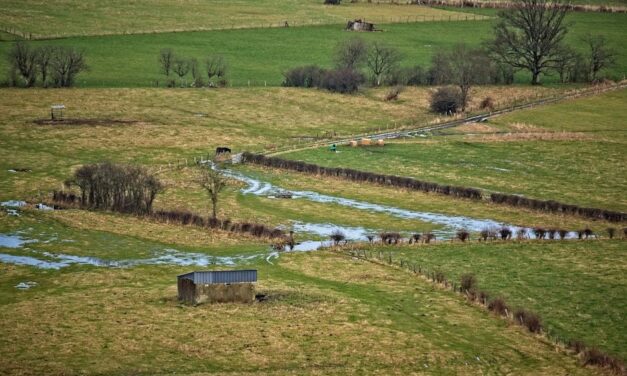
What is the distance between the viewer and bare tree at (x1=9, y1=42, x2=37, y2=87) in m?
122

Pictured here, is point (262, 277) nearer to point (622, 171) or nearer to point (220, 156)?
point (220, 156)

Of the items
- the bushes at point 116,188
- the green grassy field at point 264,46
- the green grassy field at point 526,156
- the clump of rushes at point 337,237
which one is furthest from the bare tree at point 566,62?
the bushes at point 116,188

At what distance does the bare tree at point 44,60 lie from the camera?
123000mm

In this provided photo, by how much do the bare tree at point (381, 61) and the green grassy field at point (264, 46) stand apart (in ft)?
14.7

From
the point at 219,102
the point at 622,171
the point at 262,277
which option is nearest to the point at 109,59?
the point at 219,102

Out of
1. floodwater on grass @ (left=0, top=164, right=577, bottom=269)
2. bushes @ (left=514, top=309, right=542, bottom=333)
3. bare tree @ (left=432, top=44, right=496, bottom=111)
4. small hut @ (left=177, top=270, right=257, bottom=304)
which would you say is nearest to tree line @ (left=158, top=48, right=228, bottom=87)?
bare tree @ (left=432, top=44, right=496, bottom=111)

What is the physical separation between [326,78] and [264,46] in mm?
20262

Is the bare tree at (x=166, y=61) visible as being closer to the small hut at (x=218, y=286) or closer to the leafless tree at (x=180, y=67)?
the leafless tree at (x=180, y=67)

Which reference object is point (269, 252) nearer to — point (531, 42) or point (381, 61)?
point (381, 61)

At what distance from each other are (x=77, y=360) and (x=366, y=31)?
117 meters

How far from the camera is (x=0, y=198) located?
84.8 meters

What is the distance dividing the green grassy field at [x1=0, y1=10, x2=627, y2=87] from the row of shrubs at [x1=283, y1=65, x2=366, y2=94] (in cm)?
205

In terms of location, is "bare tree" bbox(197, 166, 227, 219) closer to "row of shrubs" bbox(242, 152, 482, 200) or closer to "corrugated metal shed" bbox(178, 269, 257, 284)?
"row of shrubs" bbox(242, 152, 482, 200)

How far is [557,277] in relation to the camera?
6788 centimetres
